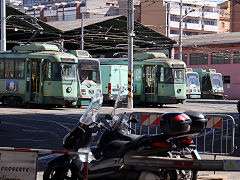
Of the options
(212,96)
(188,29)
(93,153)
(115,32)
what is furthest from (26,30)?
(188,29)

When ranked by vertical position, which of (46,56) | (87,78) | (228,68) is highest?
(46,56)

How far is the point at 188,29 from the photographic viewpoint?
347 ft

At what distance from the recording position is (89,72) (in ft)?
99.0

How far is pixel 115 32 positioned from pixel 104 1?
74.1 m

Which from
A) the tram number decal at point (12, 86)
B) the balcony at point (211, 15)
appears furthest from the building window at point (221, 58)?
the balcony at point (211, 15)

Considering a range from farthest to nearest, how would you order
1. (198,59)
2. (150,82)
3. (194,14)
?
(194,14) → (198,59) → (150,82)

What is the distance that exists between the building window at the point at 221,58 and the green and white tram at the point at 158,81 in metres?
27.3

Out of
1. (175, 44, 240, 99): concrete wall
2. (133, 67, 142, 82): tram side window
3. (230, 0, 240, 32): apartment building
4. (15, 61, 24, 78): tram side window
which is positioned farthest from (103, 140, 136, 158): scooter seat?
(230, 0, 240, 32): apartment building

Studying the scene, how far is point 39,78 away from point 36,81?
215mm

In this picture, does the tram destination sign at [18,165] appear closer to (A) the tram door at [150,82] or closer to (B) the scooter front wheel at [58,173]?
(B) the scooter front wheel at [58,173]

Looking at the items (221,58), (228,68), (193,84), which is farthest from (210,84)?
(221,58)

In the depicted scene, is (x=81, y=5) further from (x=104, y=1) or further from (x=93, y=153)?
(x=93, y=153)

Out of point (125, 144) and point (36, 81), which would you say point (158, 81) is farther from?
point (125, 144)

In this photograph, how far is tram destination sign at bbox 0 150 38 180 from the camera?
723cm
